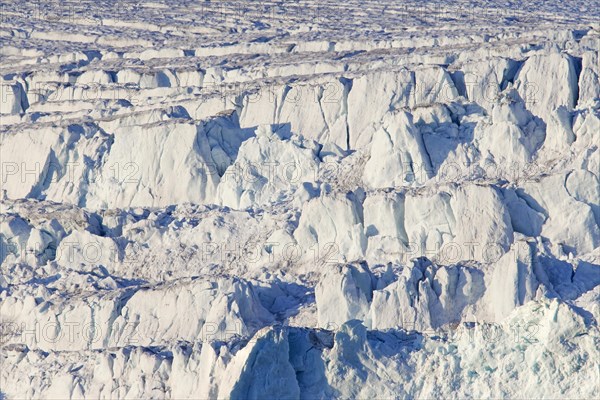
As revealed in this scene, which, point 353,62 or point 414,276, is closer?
point 414,276

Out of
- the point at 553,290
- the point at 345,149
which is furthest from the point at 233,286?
the point at 345,149

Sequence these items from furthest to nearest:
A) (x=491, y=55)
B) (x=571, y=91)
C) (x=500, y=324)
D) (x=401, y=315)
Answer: (x=491, y=55), (x=571, y=91), (x=401, y=315), (x=500, y=324)

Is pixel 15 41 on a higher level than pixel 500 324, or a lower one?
lower

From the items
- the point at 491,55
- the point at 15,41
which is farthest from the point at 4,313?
the point at 15,41

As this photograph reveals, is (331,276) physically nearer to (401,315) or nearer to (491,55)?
(401,315)

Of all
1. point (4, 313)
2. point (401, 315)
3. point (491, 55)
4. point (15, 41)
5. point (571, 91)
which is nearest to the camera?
point (401, 315)

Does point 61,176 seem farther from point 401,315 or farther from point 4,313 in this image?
point 401,315
